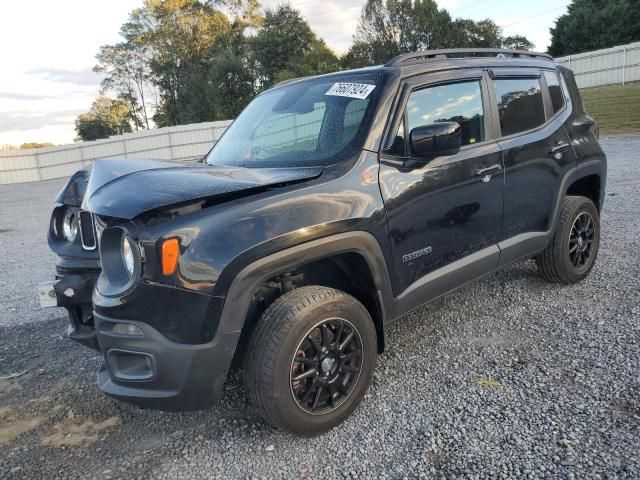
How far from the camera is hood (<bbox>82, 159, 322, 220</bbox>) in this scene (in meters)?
2.27

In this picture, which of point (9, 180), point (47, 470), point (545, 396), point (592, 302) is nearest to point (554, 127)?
point (592, 302)

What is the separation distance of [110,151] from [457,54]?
Answer: 89.0 feet

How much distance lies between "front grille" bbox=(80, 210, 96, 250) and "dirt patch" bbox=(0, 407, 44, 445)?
107 cm

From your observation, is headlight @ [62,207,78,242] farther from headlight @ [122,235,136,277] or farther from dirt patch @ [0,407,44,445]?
dirt patch @ [0,407,44,445]

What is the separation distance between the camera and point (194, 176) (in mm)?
2539

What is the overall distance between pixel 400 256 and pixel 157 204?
1369mm

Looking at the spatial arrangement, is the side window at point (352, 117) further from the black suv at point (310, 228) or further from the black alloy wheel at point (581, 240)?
the black alloy wheel at point (581, 240)

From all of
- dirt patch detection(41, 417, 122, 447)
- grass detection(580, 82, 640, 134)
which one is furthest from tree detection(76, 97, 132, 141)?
dirt patch detection(41, 417, 122, 447)

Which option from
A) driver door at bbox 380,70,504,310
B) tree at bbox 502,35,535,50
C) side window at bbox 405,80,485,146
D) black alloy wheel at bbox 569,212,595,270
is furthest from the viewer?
tree at bbox 502,35,535,50

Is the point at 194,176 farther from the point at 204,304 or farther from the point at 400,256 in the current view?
the point at 400,256

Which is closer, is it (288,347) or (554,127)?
(288,347)

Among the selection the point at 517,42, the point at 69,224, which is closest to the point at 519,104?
the point at 69,224

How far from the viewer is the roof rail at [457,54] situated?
3.23 metres

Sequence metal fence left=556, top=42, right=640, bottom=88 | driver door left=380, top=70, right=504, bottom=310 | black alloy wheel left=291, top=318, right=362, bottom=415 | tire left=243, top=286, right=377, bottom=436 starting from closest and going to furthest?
tire left=243, top=286, right=377, bottom=436
black alloy wheel left=291, top=318, right=362, bottom=415
driver door left=380, top=70, right=504, bottom=310
metal fence left=556, top=42, right=640, bottom=88
